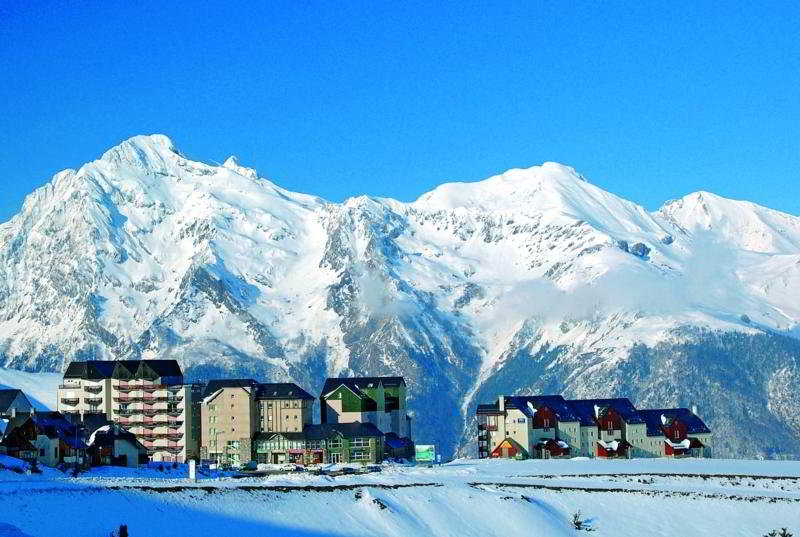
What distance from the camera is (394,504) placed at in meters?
125

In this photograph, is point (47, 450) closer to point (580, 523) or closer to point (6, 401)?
point (6, 401)

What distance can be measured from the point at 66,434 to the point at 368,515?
185 ft

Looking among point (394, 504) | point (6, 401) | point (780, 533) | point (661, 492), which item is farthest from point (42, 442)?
point (780, 533)

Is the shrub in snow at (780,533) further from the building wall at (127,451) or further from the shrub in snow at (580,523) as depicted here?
the building wall at (127,451)

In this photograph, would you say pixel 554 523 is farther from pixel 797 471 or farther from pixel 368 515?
pixel 797 471

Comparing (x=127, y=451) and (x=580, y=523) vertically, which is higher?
(x=127, y=451)

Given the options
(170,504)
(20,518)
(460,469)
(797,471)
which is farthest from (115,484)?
(797,471)

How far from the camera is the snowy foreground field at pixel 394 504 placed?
111375mm

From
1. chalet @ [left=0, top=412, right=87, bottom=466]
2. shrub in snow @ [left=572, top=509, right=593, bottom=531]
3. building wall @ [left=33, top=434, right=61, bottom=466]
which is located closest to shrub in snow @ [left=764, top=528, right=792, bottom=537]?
shrub in snow @ [left=572, top=509, right=593, bottom=531]

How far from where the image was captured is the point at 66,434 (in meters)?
167

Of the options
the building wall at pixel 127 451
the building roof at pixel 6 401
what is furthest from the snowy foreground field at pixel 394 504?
the building roof at pixel 6 401

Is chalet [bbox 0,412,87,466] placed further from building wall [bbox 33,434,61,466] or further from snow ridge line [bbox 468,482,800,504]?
snow ridge line [bbox 468,482,800,504]

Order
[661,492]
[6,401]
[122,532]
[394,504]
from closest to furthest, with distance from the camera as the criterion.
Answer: [122,532]
[394,504]
[661,492]
[6,401]

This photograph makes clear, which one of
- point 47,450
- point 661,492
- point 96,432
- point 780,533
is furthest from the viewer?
point 96,432
